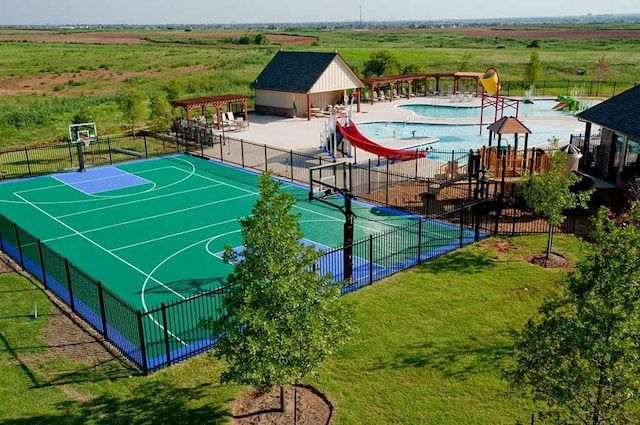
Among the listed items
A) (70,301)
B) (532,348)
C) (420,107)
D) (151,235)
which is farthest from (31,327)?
(420,107)

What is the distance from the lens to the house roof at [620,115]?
81.7 ft

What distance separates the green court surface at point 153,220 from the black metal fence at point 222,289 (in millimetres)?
1029

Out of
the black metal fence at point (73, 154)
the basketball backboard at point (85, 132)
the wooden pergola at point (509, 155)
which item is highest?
the wooden pergola at point (509, 155)

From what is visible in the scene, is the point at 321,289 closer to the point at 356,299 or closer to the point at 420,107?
the point at 356,299

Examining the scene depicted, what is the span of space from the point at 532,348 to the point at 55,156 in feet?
113

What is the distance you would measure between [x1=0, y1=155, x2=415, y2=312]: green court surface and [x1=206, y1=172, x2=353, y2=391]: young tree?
7.00 m

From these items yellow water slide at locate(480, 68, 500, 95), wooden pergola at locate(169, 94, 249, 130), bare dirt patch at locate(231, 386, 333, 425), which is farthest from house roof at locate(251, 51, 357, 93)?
bare dirt patch at locate(231, 386, 333, 425)

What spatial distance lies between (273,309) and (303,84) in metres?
39.0

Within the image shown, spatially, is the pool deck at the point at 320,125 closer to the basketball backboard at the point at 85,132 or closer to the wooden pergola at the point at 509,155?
the basketball backboard at the point at 85,132

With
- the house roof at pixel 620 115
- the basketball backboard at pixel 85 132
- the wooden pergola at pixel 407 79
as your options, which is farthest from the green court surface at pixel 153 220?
the wooden pergola at pixel 407 79

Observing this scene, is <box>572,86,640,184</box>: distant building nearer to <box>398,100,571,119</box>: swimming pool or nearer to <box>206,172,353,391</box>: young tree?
<box>206,172,353,391</box>: young tree

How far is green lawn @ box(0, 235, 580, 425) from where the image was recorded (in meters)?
Result: 11.8

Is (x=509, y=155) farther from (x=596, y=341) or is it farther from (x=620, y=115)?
(x=596, y=341)

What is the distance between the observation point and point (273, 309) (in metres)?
10.4
